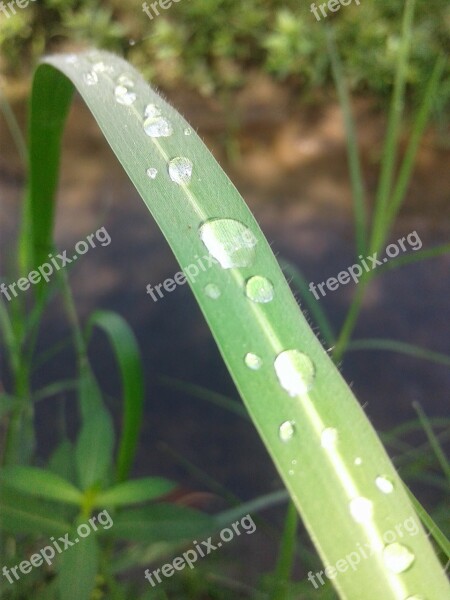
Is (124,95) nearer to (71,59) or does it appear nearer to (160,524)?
(71,59)

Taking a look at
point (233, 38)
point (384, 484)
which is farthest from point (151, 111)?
point (233, 38)

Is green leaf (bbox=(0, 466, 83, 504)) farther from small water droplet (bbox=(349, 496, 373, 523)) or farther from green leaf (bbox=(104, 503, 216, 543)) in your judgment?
small water droplet (bbox=(349, 496, 373, 523))

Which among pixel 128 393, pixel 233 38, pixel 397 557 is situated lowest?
pixel 397 557

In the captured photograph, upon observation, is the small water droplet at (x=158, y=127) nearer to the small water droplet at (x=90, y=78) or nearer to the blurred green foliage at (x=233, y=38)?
the small water droplet at (x=90, y=78)

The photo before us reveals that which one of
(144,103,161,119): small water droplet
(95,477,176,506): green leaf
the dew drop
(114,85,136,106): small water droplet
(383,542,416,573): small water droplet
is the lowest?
(383,542,416,573): small water droplet

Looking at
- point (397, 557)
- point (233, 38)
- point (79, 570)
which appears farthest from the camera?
point (233, 38)

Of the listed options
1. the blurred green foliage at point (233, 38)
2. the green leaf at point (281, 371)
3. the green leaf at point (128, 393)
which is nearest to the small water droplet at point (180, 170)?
the green leaf at point (281, 371)

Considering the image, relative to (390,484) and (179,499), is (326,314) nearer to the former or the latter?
(179,499)

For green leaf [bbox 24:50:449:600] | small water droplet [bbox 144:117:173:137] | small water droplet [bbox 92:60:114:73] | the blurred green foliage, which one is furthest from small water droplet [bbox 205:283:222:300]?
the blurred green foliage
